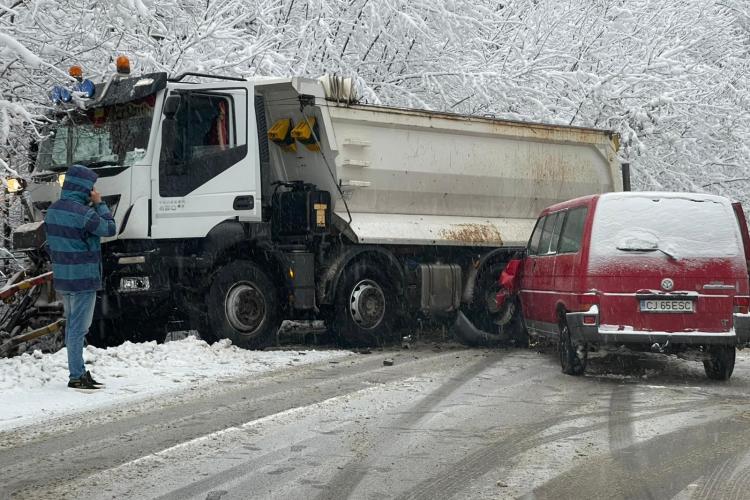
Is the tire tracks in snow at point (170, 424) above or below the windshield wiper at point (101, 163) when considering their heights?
below

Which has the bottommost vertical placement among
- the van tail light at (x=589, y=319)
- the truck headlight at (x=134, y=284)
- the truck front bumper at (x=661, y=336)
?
the truck front bumper at (x=661, y=336)

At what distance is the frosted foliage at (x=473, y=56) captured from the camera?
11.9 metres

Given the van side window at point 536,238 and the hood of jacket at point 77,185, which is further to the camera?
the van side window at point 536,238

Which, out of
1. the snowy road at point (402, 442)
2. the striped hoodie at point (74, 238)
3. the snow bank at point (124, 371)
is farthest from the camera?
the striped hoodie at point (74, 238)

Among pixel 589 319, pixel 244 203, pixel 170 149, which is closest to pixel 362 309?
pixel 244 203

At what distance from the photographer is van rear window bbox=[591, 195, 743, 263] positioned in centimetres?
922

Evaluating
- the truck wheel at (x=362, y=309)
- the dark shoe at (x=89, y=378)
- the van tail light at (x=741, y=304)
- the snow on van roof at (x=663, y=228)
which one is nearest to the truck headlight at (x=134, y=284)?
the truck wheel at (x=362, y=309)

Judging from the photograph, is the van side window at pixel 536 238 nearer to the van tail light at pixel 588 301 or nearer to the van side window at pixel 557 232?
the van side window at pixel 557 232

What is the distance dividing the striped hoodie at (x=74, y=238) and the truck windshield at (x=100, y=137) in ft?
8.75

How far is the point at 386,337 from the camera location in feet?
41.3

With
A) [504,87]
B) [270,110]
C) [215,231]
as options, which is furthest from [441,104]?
[215,231]

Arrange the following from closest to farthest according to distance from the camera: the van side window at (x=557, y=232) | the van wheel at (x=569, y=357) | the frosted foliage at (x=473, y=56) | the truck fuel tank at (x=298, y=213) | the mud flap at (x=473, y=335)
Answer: the van wheel at (x=569, y=357) < the van side window at (x=557, y=232) < the truck fuel tank at (x=298, y=213) < the frosted foliage at (x=473, y=56) < the mud flap at (x=473, y=335)

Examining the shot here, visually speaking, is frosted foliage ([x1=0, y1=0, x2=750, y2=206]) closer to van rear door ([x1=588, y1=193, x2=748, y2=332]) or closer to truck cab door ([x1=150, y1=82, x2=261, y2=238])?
truck cab door ([x1=150, y1=82, x2=261, y2=238])

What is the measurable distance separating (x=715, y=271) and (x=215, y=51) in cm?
793
